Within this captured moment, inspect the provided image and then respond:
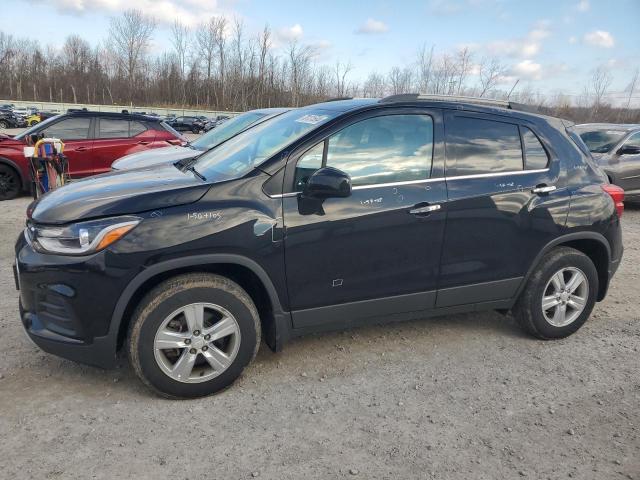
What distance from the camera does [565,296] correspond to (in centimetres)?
403

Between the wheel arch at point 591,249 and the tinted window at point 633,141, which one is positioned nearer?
the wheel arch at point 591,249

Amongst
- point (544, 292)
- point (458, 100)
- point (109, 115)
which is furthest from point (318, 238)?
point (109, 115)

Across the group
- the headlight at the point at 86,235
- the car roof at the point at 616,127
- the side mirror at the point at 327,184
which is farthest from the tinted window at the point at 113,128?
the car roof at the point at 616,127

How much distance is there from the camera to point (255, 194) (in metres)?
3.07

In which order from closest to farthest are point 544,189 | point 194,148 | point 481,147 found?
point 481,147
point 544,189
point 194,148

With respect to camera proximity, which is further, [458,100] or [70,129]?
[70,129]

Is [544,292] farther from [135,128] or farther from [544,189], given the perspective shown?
[135,128]

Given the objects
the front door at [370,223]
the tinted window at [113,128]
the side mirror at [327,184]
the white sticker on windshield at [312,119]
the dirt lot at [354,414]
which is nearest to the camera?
the dirt lot at [354,414]

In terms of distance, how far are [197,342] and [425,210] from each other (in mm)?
1741

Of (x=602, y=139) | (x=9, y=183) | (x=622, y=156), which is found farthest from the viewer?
(x=602, y=139)

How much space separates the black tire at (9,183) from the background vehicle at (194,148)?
2.32 meters

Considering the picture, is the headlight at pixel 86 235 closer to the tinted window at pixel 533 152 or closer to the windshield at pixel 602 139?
the tinted window at pixel 533 152

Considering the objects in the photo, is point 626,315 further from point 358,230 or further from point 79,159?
point 79,159

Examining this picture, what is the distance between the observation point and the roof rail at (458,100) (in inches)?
140
